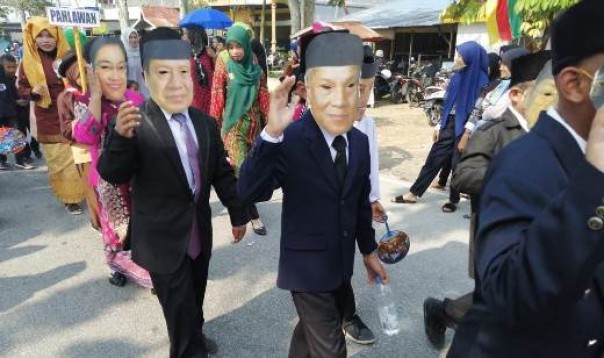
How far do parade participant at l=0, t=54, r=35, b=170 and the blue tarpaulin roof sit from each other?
33.1 ft

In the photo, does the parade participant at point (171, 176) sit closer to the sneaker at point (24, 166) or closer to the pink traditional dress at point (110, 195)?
the pink traditional dress at point (110, 195)

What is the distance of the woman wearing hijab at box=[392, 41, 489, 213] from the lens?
4836 mm

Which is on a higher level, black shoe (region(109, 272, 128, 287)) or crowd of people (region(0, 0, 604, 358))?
crowd of people (region(0, 0, 604, 358))

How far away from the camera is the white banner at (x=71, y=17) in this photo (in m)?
3.40

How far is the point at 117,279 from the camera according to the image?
3529mm

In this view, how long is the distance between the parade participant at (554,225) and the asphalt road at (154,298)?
65.8 inches

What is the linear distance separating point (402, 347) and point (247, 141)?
247 cm

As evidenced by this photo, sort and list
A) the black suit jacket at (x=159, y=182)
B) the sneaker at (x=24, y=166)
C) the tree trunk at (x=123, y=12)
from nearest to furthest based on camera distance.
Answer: the black suit jacket at (x=159, y=182) < the sneaker at (x=24, y=166) < the tree trunk at (x=123, y=12)

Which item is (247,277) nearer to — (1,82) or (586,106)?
(586,106)

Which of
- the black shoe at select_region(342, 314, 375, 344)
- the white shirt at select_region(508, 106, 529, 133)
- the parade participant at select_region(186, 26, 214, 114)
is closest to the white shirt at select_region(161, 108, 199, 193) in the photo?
the black shoe at select_region(342, 314, 375, 344)

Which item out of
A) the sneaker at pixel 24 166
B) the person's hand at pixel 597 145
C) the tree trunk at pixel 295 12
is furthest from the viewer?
the tree trunk at pixel 295 12

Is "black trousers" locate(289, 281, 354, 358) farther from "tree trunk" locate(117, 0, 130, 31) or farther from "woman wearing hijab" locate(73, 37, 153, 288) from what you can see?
"tree trunk" locate(117, 0, 130, 31)

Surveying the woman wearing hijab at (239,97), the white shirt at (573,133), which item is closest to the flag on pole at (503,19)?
the woman wearing hijab at (239,97)

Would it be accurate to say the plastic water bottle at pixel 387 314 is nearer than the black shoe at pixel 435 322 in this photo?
No
